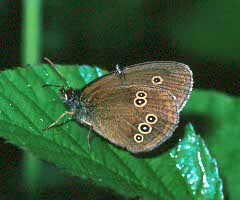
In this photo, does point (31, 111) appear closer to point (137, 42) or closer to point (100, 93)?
point (100, 93)

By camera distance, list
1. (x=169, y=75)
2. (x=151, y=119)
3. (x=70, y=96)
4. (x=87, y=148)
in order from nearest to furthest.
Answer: (x=87, y=148)
(x=169, y=75)
(x=70, y=96)
(x=151, y=119)

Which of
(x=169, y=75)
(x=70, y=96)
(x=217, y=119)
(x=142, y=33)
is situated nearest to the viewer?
(x=169, y=75)

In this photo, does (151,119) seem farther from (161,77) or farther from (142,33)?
(142,33)

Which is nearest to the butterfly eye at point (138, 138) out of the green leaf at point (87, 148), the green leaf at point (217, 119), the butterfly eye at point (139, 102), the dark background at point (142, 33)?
the green leaf at point (87, 148)

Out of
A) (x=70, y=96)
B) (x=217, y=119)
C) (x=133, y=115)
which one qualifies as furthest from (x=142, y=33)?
(x=70, y=96)

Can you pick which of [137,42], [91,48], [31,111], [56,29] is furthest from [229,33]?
[31,111]

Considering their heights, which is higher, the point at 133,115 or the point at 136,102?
the point at 136,102

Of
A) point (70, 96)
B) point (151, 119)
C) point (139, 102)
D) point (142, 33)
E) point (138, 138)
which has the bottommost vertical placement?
point (138, 138)
